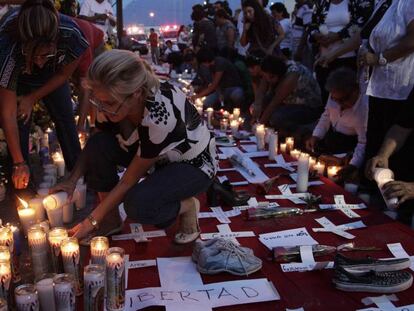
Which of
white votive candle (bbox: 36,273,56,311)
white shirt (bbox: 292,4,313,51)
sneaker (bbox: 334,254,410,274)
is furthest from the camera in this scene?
white shirt (bbox: 292,4,313,51)

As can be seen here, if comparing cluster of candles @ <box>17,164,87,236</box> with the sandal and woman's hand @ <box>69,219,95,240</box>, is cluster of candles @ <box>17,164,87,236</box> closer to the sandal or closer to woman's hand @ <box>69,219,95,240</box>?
woman's hand @ <box>69,219,95,240</box>

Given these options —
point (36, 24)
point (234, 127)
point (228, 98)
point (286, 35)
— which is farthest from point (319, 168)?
point (286, 35)

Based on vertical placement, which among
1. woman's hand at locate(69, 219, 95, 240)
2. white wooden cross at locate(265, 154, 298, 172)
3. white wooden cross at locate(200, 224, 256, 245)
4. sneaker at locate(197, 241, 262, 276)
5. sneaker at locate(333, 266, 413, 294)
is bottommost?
white wooden cross at locate(265, 154, 298, 172)

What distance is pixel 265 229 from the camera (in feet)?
8.50

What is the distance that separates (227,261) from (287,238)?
0.50m

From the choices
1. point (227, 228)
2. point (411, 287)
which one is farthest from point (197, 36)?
point (411, 287)

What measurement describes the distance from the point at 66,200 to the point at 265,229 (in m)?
1.08

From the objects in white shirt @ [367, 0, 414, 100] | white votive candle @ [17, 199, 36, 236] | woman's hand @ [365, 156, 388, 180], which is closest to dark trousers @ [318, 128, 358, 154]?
white shirt @ [367, 0, 414, 100]

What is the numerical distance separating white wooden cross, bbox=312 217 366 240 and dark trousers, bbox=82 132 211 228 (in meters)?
0.73

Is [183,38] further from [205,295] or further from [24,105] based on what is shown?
[205,295]

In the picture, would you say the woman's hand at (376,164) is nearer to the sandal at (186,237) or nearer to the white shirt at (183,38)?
the sandal at (186,237)

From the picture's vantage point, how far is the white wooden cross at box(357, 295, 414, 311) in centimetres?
183

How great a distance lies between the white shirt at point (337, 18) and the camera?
4.13m

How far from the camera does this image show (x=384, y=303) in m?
1.87
